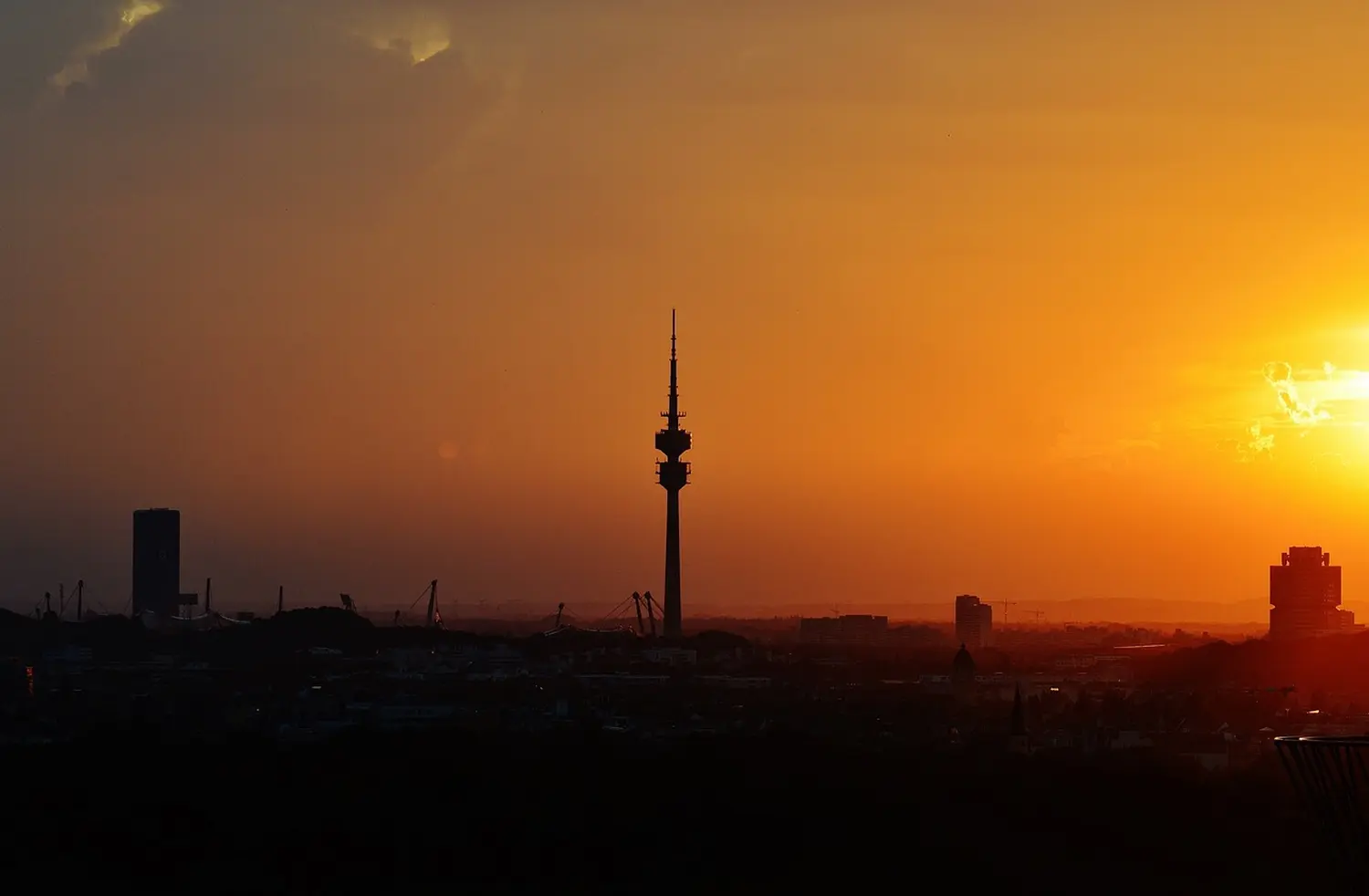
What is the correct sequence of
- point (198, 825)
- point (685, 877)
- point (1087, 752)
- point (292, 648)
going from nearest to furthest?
point (685, 877)
point (198, 825)
point (1087, 752)
point (292, 648)

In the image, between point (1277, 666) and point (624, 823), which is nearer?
point (624, 823)

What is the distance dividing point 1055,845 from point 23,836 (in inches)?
1156

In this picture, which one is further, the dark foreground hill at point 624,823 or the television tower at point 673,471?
the television tower at point 673,471

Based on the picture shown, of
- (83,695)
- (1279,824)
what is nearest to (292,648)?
(83,695)

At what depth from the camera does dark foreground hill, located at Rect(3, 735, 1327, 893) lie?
54.5 meters

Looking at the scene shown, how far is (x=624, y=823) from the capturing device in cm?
6469

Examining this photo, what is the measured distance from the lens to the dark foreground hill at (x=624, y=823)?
5447 cm

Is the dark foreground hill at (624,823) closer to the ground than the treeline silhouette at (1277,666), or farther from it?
closer to the ground

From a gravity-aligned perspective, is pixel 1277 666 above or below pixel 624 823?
above

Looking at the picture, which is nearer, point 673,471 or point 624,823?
point 624,823

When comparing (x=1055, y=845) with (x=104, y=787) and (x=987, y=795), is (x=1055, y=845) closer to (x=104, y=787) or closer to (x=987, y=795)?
(x=987, y=795)

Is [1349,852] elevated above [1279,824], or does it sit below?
above

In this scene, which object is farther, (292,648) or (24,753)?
(292,648)

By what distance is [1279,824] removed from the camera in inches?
2420
